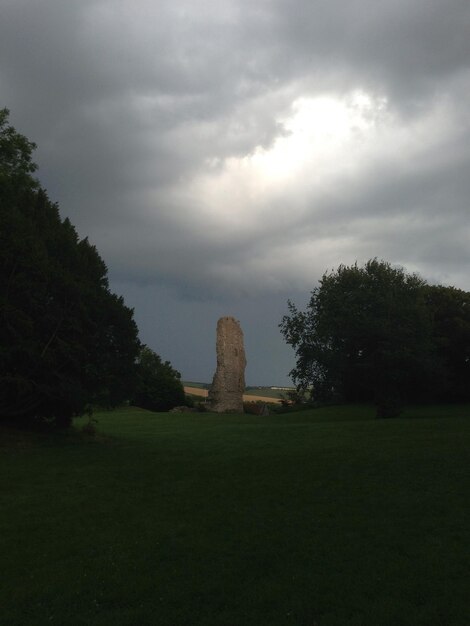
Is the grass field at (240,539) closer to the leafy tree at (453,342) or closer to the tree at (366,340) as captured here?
the tree at (366,340)

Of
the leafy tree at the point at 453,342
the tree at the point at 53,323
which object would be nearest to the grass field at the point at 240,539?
the tree at the point at 53,323

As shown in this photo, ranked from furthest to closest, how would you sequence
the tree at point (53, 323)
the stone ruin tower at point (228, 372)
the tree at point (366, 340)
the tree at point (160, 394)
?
1. the tree at point (160, 394)
2. the stone ruin tower at point (228, 372)
3. the tree at point (366, 340)
4. the tree at point (53, 323)

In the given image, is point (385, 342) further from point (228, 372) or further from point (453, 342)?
point (228, 372)

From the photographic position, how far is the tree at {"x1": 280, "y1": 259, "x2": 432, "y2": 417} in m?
36.0

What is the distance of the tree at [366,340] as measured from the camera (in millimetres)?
36000

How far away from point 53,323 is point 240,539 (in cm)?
1504

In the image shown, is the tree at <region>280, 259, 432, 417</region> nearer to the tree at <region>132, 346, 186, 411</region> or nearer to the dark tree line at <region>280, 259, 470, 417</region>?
the dark tree line at <region>280, 259, 470, 417</region>

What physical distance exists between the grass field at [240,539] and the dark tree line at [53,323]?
12.8ft

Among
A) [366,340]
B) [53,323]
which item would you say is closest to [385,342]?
[366,340]

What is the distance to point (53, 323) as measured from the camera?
22062 mm

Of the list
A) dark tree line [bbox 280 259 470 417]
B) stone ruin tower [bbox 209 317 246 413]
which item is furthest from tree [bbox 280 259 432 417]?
stone ruin tower [bbox 209 317 246 413]

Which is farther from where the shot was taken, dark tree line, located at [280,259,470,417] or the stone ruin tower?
the stone ruin tower

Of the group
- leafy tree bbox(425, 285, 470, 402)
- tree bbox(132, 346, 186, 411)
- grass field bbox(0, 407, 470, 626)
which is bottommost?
grass field bbox(0, 407, 470, 626)

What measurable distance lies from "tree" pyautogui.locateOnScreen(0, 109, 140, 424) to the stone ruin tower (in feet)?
101
